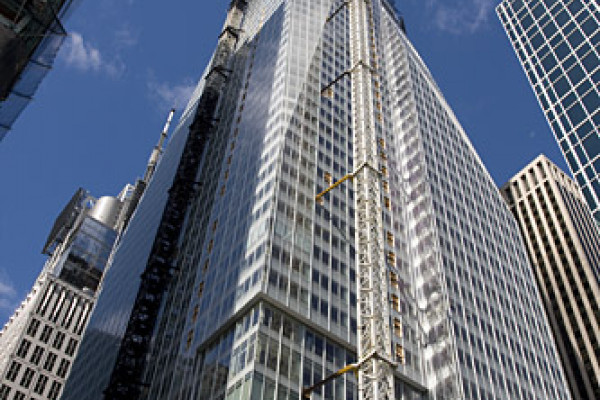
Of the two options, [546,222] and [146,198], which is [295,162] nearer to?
[146,198]

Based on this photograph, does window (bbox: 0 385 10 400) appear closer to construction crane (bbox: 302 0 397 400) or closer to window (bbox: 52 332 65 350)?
window (bbox: 52 332 65 350)

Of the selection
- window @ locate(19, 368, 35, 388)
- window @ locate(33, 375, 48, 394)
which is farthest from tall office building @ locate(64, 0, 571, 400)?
window @ locate(19, 368, 35, 388)

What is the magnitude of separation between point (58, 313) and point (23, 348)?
11.2 m

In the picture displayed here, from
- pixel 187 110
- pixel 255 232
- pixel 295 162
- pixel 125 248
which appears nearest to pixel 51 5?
pixel 255 232

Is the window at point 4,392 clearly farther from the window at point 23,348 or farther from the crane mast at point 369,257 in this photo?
the crane mast at point 369,257

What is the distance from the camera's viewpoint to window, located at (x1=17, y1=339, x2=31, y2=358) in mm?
117812

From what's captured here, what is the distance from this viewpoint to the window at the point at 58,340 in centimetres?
12375

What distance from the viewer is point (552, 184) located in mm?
147875

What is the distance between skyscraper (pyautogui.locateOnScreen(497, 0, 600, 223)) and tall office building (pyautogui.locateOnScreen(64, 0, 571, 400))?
18300mm

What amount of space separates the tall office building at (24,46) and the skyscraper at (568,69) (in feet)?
149

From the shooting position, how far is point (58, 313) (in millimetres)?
129000

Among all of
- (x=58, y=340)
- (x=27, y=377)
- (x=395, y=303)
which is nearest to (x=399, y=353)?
(x=395, y=303)

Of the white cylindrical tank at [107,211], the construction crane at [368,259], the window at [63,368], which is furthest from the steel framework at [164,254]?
the white cylindrical tank at [107,211]

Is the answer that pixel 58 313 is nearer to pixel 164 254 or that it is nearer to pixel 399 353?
pixel 164 254
